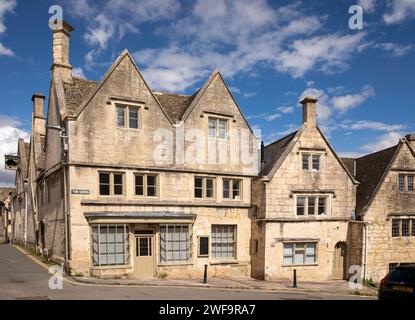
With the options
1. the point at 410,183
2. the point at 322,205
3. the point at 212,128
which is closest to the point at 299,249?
the point at 322,205

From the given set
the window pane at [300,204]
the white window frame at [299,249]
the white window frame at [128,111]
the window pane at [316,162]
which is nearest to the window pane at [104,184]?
the white window frame at [128,111]

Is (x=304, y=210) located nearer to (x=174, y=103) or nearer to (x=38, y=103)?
(x=174, y=103)

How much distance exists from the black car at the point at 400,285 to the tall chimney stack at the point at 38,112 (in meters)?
25.7

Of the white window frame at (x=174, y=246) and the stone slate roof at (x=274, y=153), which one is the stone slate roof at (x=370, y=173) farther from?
the white window frame at (x=174, y=246)

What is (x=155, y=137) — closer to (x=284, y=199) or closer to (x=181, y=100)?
(x=181, y=100)

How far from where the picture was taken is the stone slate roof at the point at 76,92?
19359 millimetres

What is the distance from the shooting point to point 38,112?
2834 centimetres

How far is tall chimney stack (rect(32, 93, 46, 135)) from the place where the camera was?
92.1ft

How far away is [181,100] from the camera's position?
23844 mm

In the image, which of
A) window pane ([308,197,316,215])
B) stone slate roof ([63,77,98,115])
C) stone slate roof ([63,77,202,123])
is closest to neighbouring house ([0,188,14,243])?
stone slate roof ([63,77,98,115])

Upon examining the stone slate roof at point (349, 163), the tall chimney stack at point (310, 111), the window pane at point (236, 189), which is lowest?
the window pane at point (236, 189)

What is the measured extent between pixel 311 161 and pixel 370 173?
6038mm

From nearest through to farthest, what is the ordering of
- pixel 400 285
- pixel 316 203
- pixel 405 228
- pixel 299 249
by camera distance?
pixel 400 285
pixel 299 249
pixel 316 203
pixel 405 228
